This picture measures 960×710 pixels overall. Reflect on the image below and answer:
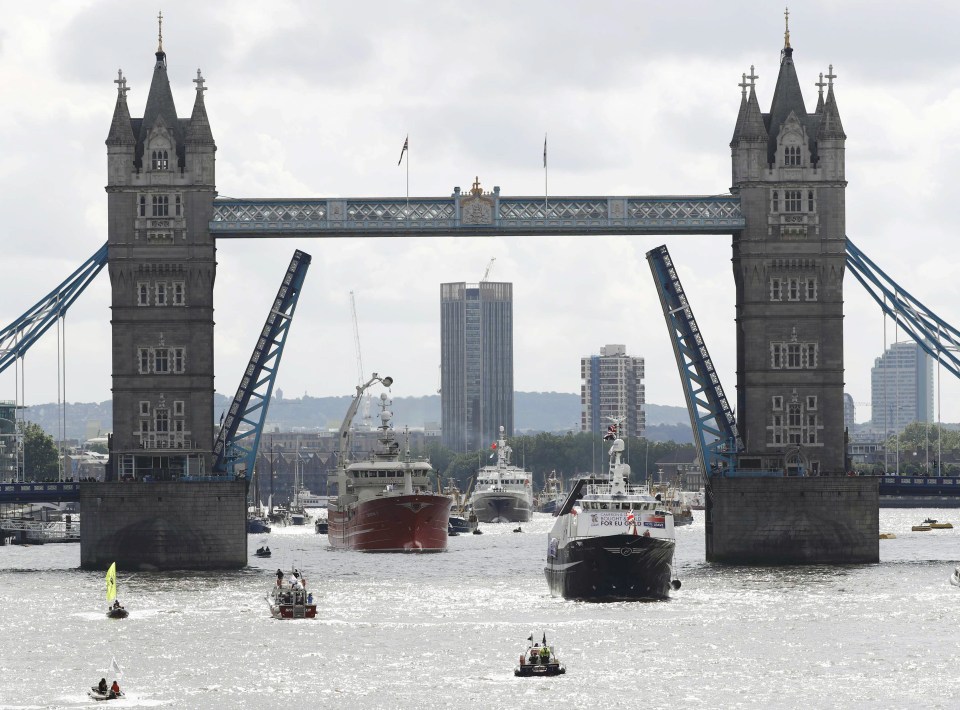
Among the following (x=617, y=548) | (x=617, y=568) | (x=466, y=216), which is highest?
(x=466, y=216)

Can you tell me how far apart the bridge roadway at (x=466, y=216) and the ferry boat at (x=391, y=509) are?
34726 millimetres

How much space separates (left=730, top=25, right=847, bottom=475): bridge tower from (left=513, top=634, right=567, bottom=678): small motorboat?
185ft

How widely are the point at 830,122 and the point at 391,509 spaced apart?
163 ft

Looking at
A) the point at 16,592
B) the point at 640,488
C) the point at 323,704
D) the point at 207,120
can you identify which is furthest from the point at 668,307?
the point at 323,704

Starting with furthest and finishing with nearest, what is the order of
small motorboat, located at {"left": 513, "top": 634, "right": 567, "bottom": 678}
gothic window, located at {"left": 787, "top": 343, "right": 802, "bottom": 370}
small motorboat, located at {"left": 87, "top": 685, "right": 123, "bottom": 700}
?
gothic window, located at {"left": 787, "top": 343, "right": 802, "bottom": 370} → small motorboat, located at {"left": 513, "top": 634, "right": 567, "bottom": 678} → small motorboat, located at {"left": 87, "top": 685, "right": 123, "bottom": 700}

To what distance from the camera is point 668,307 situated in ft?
498

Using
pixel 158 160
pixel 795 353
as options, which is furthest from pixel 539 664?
pixel 158 160

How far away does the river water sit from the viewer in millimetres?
90188

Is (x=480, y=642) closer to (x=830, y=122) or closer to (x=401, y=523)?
(x=830, y=122)

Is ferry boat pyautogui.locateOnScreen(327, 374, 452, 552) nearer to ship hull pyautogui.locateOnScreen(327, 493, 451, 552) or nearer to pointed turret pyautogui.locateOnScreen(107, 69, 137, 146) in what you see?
ship hull pyautogui.locateOnScreen(327, 493, 451, 552)

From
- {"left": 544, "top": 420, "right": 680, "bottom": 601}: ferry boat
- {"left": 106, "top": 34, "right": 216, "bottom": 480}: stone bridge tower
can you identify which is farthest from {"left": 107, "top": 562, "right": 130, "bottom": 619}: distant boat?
{"left": 106, "top": 34, "right": 216, "bottom": 480}: stone bridge tower

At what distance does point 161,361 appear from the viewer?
488 ft

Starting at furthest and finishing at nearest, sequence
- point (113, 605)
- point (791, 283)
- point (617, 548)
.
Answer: point (791, 283) < point (617, 548) < point (113, 605)

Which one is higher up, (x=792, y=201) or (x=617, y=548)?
(x=792, y=201)
